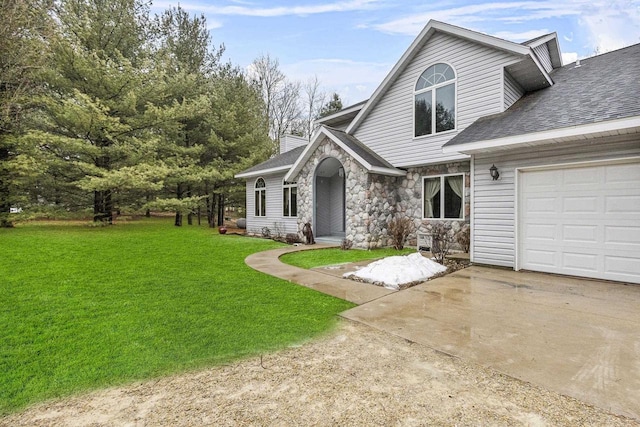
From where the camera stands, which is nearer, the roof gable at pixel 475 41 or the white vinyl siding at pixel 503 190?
the white vinyl siding at pixel 503 190

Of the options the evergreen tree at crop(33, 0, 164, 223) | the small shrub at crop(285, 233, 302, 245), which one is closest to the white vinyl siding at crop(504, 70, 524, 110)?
the small shrub at crop(285, 233, 302, 245)

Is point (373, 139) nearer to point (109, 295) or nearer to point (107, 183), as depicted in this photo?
point (109, 295)

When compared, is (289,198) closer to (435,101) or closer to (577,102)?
(435,101)

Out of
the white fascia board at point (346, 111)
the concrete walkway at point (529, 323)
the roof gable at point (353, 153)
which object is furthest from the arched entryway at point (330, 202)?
the concrete walkway at point (529, 323)

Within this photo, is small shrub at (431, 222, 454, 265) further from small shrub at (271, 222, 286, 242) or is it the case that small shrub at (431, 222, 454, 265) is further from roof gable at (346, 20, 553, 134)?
small shrub at (271, 222, 286, 242)

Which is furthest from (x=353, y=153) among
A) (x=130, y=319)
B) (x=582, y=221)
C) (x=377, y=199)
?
(x=130, y=319)

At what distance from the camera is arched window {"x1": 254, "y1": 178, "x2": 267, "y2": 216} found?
14.7m

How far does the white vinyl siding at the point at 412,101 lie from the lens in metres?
8.14

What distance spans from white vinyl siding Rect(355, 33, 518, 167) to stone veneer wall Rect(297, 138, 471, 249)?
1.85 feet

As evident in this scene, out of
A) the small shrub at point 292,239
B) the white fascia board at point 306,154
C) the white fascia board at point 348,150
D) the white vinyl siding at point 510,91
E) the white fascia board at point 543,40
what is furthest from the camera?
the small shrub at point 292,239

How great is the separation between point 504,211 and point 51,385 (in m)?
7.74

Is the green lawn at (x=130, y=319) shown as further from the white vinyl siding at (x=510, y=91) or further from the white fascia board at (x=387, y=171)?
the white vinyl siding at (x=510, y=91)

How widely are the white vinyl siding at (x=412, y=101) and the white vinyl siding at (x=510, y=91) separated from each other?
199 millimetres

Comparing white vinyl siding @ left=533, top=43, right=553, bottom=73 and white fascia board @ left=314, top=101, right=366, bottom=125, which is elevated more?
white vinyl siding @ left=533, top=43, right=553, bottom=73
